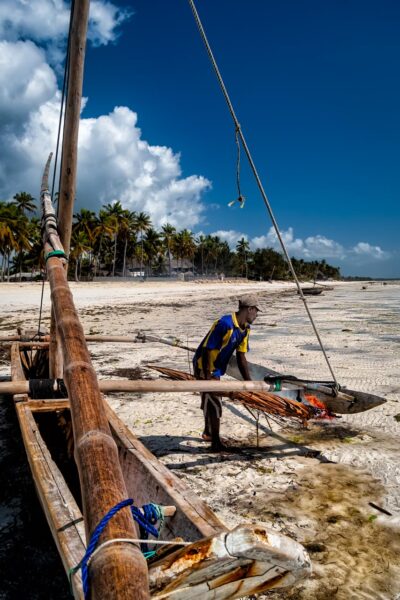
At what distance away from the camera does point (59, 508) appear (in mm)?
2266

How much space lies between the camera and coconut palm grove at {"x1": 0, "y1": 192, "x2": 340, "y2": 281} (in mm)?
48906

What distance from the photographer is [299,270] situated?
4149 inches

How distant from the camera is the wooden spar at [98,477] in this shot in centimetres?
124

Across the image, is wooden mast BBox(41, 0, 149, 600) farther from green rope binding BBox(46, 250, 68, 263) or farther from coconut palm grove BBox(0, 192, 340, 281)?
coconut palm grove BBox(0, 192, 340, 281)

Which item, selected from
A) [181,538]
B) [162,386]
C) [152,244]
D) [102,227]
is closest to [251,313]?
[162,386]

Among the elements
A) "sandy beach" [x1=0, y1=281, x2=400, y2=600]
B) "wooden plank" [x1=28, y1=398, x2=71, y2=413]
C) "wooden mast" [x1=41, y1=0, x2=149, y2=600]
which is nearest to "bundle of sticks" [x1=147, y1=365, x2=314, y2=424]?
"sandy beach" [x1=0, y1=281, x2=400, y2=600]

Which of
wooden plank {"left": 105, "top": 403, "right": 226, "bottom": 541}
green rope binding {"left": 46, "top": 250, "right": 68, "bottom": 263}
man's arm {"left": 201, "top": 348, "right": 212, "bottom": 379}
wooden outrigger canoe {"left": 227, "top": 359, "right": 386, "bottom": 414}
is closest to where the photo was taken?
wooden plank {"left": 105, "top": 403, "right": 226, "bottom": 541}

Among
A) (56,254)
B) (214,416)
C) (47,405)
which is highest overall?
(56,254)

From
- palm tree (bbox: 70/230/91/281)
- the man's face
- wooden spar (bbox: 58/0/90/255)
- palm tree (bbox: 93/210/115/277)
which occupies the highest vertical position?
palm tree (bbox: 93/210/115/277)

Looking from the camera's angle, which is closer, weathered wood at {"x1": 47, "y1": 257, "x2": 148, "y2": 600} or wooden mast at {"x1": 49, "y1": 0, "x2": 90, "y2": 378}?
weathered wood at {"x1": 47, "y1": 257, "x2": 148, "y2": 600}

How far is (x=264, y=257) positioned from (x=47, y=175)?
88067 millimetres

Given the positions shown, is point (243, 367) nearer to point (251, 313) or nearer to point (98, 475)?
point (251, 313)

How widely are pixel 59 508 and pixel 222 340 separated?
2.40 meters

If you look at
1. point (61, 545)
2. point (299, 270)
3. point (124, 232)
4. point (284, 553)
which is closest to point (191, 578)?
point (284, 553)
